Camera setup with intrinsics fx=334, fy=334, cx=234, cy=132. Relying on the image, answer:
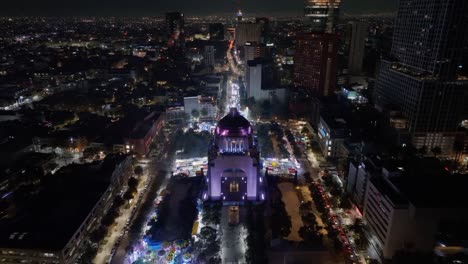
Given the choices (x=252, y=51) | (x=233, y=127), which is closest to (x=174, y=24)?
(x=252, y=51)

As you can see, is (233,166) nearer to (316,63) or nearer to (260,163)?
(260,163)

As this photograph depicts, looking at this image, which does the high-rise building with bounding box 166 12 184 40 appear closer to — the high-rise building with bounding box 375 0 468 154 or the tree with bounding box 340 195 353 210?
the high-rise building with bounding box 375 0 468 154

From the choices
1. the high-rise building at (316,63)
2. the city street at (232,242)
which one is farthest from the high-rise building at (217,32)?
the city street at (232,242)

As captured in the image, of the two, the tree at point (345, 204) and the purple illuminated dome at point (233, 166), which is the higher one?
the purple illuminated dome at point (233, 166)

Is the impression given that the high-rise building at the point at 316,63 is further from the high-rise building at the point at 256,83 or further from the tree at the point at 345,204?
the tree at the point at 345,204

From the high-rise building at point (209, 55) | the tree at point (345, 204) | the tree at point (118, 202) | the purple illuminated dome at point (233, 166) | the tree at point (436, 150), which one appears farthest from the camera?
the high-rise building at point (209, 55)

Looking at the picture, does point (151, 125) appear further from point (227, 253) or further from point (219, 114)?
point (227, 253)
